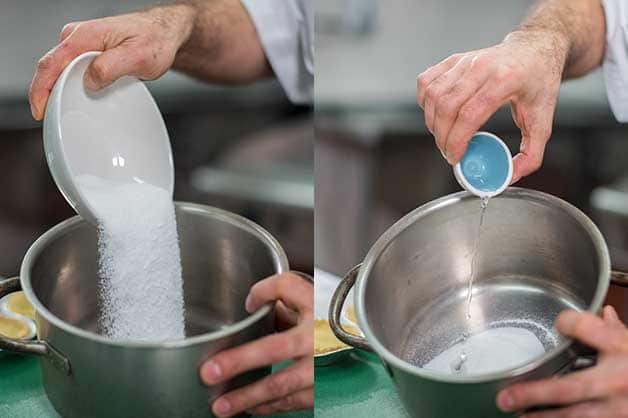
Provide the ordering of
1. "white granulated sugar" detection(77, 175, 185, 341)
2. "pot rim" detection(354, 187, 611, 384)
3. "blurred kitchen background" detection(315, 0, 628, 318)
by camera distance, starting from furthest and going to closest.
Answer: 1. "blurred kitchen background" detection(315, 0, 628, 318)
2. "white granulated sugar" detection(77, 175, 185, 341)
3. "pot rim" detection(354, 187, 611, 384)

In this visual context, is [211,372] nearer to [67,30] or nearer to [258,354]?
[258,354]

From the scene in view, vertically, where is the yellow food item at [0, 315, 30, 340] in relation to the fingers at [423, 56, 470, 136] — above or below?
below

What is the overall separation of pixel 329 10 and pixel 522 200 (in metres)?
0.22

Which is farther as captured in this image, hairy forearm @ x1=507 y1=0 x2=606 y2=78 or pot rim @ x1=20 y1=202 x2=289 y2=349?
hairy forearm @ x1=507 y1=0 x2=606 y2=78

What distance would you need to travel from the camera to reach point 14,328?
600 millimetres

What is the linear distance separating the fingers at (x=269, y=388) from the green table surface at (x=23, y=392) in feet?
0.10

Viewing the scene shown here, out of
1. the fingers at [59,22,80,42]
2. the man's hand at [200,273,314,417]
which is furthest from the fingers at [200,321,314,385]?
the fingers at [59,22,80,42]

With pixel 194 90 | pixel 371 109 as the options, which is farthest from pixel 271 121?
pixel 371 109

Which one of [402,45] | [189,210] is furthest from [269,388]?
[402,45]

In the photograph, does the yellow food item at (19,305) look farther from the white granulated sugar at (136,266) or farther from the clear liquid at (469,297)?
the clear liquid at (469,297)

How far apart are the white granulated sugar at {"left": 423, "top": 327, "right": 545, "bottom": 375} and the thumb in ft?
0.90

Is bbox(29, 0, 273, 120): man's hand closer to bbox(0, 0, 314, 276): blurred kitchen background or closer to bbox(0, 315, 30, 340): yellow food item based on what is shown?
bbox(0, 0, 314, 276): blurred kitchen background

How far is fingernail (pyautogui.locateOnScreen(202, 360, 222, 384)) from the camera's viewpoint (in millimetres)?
508

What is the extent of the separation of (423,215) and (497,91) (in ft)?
0.31
